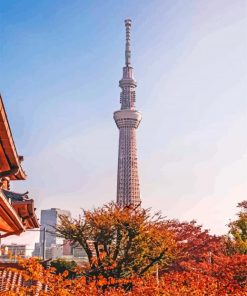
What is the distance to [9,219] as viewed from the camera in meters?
9.81

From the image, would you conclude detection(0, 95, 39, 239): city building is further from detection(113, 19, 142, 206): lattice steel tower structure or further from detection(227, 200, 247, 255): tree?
detection(113, 19, 142, 206): lattice steel tower structure

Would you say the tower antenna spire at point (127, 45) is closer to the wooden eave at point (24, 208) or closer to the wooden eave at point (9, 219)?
the wooden eave at point (24, 208)

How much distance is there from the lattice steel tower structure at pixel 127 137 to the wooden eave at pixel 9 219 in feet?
312

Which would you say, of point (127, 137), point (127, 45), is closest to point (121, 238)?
point (127, 137)

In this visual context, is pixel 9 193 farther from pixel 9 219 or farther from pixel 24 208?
pixel 9 219

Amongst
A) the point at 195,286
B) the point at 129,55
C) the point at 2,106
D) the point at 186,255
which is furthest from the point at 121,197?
→ the point at 2,106

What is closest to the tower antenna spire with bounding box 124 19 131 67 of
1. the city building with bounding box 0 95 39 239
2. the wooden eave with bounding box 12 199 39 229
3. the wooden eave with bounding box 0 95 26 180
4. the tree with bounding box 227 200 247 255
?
the tree with bounding box 227 200 247 255

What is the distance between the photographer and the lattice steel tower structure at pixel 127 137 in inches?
4476

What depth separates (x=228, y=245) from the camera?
1340 inches

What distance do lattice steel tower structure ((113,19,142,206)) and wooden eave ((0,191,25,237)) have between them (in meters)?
95.0

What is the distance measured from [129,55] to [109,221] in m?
115

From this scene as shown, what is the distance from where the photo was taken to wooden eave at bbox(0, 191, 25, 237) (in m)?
8.00

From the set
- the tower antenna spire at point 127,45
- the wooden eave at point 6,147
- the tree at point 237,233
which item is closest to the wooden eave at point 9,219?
the wooden eave at point 6,147

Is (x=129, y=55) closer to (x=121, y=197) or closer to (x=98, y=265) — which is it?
(x=121, y=197)
